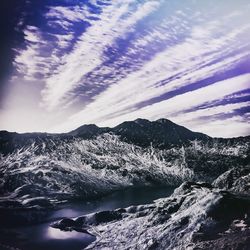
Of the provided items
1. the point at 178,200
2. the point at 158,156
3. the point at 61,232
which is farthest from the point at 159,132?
the point at 61,232

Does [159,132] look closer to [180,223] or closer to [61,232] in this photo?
[180,223]

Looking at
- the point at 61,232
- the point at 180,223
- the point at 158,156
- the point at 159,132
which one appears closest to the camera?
the point at 180,223

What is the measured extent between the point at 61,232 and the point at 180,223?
4.93m

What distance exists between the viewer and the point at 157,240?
1293 cm

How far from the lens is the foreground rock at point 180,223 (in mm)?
12156

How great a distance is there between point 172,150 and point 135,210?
15.4ft

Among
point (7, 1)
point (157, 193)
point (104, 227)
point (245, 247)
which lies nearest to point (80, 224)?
point (104, 227)

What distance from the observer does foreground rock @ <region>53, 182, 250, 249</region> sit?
1216 cm

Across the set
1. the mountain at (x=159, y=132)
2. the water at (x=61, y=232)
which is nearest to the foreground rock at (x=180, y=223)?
the water at (x=61, y=232)

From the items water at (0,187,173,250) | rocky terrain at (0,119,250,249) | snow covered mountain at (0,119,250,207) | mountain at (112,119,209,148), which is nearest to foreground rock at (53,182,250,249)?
rocky terrain at (0,119,250,249)

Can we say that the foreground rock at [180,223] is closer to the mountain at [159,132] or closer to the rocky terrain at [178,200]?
the rocky terrain at [178,200]

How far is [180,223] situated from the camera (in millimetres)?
→ 13648

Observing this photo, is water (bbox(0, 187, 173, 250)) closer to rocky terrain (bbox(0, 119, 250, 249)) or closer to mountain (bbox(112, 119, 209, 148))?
rocky terrain (bbox(0, 119, 250, 249))

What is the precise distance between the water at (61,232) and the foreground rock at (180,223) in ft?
1.49
